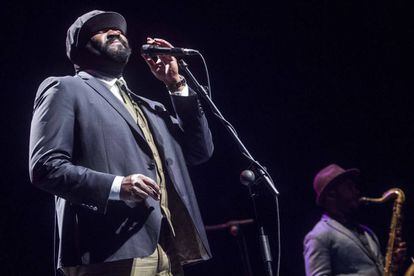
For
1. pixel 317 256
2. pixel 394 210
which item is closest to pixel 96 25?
pixel 317 256

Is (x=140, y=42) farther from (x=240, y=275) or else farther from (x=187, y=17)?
(x=240, y=275)

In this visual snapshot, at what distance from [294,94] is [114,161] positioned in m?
3.89

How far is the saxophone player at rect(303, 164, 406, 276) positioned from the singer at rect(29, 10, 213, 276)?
2271mm

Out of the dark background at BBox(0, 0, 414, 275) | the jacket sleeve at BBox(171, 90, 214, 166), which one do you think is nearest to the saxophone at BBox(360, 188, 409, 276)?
the dark background at BBox(0, 0, 414, 275)

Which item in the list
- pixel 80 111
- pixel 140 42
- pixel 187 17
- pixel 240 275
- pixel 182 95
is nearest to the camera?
pixel 80 111

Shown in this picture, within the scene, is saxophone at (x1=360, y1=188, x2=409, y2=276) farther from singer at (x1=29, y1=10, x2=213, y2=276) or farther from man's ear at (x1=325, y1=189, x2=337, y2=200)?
singer at (x1=29, y1=10, x2=213, y2=276)

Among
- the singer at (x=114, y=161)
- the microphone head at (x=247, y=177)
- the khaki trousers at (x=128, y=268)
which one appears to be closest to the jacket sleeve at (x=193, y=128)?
the singer at (x=114, y=161)

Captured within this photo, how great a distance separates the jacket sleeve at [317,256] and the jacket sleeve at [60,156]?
9.32ft

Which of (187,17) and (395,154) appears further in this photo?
(395,154)

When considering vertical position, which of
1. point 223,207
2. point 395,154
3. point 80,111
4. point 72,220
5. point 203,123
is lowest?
point 223,207

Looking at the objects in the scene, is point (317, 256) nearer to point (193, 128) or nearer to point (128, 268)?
point (193, 128)

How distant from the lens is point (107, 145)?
198 centimetres

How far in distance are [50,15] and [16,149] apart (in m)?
1.15

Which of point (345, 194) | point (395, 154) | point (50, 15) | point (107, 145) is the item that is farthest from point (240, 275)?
point (107, 145)
